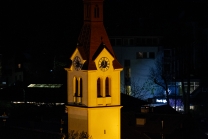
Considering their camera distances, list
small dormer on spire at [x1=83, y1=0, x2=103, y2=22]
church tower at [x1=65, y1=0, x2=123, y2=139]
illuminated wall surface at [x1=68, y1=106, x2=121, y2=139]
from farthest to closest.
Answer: illuminated wall surface at [x1=68, y1=106, x2=121, y2=139] < church tower at [x1=65, y1=0, x2=123, y2=139] < small dormer on spire at [x1=83, y1=0, x2=103, y2=22]

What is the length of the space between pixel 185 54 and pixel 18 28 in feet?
70.3

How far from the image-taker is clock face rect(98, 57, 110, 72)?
193ft

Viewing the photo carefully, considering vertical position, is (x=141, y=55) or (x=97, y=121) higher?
(x=141, y=55)

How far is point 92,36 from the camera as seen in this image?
59344mm

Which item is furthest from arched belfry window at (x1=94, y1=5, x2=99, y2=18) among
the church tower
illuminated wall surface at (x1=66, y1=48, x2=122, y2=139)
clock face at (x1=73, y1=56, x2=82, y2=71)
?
clock face at (x1=73, y1=56, x2=82, y2=71)

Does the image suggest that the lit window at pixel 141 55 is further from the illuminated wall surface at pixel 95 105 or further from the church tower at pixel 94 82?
the church tower at pixel 94 82

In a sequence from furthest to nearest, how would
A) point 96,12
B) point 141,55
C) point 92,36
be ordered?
point 141,55 → point 92,36 → point 96,12

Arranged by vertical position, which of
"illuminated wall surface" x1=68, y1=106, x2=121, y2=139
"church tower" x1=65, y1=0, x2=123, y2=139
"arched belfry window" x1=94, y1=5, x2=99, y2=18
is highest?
"arched belfry window" x1=94, y1=5, x2=99, y2=18

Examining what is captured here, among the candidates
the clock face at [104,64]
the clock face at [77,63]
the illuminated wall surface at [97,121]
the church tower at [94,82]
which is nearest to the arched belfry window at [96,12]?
the church tower at [94,82]

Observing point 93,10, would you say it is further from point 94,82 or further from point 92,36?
point 94,82

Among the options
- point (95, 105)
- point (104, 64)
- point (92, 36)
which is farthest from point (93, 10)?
point (95, 105)

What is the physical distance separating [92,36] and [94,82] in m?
2.69

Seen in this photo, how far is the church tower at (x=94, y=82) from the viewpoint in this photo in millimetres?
58750

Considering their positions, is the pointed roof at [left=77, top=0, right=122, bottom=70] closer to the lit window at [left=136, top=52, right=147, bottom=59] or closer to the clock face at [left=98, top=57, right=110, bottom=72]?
the clock face at [left=98, top=57, right=110, bottom=72]
